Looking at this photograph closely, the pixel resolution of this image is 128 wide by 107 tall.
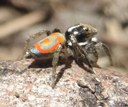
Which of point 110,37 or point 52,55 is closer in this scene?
point 52,55

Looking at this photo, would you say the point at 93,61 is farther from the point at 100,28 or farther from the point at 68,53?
the point at 100,28

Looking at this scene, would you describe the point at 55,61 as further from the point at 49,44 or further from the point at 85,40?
the point at 85,40

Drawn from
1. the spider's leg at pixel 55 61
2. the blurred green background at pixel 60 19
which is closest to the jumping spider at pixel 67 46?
the spider's leg at pixel 55 61

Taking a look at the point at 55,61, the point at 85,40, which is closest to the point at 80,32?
the point at 85,40

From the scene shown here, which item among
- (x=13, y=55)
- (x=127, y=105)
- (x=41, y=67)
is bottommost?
(x=13, y=55)

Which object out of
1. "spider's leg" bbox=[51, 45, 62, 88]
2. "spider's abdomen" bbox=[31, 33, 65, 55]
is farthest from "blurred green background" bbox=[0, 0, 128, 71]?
"spider's leg" bbox=[51, 45, 62, 88]

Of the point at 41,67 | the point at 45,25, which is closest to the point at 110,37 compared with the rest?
the point at 45,25

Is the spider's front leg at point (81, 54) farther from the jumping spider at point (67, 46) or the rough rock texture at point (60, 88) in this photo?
the rough rock texture at point (60, 88)
